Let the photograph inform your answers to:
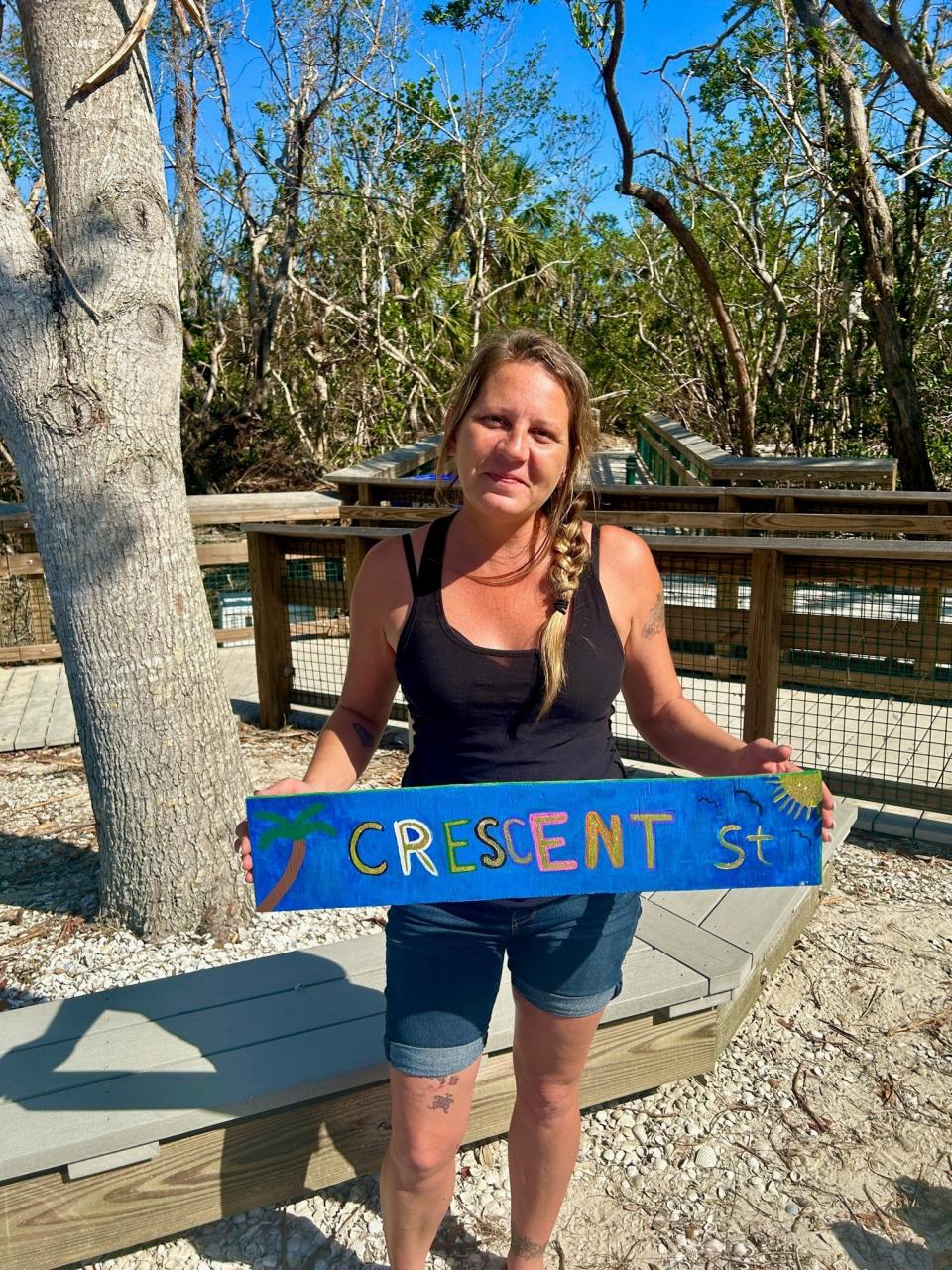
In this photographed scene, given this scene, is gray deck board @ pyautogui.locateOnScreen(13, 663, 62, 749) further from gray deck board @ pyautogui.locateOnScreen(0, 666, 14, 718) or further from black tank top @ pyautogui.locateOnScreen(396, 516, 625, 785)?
black tank top @ pyautogui.locateOnScreen(396, 516, 625, 785)

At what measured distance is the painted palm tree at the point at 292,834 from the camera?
1.44 metres

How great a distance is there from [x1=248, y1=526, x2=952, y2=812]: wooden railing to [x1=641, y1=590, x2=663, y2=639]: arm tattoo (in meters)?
2.15

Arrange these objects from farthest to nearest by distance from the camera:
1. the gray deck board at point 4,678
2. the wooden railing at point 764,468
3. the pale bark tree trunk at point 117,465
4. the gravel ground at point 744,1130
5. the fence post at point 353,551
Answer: the wooden railing at point 764,468
the gray deck board at point 4,678
the fence post at point 353,551
the pale bark tree trunk at point 117,465
the gravel ground at point 744,1130

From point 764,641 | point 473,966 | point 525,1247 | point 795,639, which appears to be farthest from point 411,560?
point 795,639

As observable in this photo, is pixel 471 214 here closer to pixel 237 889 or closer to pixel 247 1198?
pixel 237 889

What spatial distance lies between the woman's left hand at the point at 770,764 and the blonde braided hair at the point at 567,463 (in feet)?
1.06

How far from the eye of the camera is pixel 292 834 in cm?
145

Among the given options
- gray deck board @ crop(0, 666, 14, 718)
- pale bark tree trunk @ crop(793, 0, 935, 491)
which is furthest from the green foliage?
gray deck board @ crop(0, 666, 14, 718)

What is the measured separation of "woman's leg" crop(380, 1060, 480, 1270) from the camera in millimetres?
1448

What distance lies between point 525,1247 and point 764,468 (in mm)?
6888

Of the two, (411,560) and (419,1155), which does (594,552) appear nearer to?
(411,560)

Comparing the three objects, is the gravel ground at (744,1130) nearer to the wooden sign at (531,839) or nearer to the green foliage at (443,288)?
the wooden sign at (531,839)

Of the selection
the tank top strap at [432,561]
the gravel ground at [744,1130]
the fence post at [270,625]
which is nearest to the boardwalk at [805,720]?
the fence post at [270,625]

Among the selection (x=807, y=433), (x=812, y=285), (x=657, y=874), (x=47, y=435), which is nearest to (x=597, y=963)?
(x=657, y=874)
